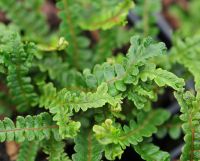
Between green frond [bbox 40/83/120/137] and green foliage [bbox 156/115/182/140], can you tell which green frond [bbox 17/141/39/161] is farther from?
green foliage [bbox 156/115/182/140]

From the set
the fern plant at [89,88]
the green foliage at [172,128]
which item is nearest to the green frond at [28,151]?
the fern plant at [89,88]

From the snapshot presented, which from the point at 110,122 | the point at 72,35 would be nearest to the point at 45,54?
the point at 72,35

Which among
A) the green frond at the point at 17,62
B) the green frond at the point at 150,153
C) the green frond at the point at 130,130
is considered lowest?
the green frond at the point at 150,153

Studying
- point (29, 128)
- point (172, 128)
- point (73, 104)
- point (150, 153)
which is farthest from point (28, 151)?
point (172, 128)

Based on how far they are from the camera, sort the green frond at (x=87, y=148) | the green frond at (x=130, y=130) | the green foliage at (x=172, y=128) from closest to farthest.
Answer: the green frond at (x=130, y=130)
the green frond at (x=87, y=148)
the green foliage at (x=172, y=128)

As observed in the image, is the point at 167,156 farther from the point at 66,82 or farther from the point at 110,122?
the point at 66,82

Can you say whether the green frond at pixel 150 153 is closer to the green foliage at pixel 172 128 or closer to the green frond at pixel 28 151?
the green foliage at pixel 172 128

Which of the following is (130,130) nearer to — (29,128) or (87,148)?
(87,148)

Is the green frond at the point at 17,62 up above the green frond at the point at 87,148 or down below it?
above
